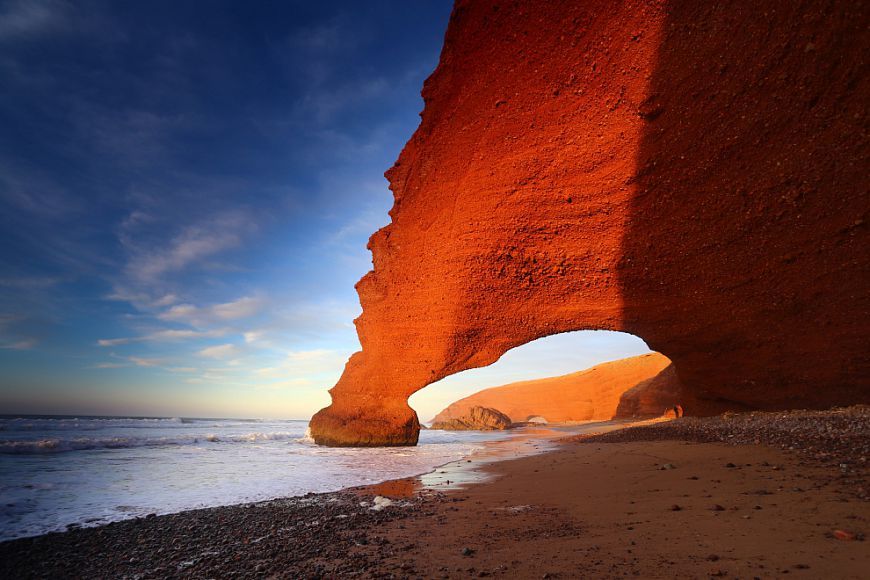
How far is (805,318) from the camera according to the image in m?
9.27

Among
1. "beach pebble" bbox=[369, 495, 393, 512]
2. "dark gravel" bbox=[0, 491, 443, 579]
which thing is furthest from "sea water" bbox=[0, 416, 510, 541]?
"beach pebble" bbox=[369, 495, 393, 512]

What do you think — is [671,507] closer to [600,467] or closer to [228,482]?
[600,467]

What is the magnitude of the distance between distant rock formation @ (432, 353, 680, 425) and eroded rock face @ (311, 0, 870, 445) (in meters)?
16.6

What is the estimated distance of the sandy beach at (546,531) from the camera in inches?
92.0

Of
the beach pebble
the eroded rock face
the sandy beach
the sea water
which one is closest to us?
the sandy beach

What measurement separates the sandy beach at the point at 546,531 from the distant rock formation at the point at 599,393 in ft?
79.2

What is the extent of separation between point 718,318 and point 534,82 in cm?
723

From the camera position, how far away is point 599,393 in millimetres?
41938

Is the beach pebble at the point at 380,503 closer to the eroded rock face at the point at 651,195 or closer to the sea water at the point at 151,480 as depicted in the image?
the sea water at the point at 151,480

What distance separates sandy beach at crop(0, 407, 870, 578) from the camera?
7.66 ft

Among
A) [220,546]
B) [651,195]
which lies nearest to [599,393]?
[651,195]

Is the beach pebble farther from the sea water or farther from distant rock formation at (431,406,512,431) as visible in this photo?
distant rock formation at (431,406,512,431)

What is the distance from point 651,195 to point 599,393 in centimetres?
3687

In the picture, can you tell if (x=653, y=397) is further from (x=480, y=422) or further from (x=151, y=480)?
(x=151, y=480)
